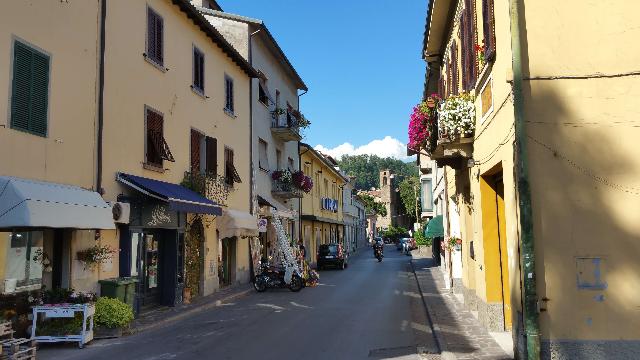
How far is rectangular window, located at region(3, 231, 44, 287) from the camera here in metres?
9.05

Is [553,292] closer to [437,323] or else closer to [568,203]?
[568,203]

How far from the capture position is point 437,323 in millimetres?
11477

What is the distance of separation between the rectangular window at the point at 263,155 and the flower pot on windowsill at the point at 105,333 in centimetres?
1414

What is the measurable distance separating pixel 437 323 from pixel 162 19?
1068 cm

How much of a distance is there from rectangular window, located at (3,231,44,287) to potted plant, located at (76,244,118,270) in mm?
846

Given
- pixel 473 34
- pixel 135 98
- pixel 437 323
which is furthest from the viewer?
pixel 135 98

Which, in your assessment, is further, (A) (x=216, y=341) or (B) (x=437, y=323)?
(B) (x=437, y=323)

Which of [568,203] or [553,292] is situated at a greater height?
[568,203]

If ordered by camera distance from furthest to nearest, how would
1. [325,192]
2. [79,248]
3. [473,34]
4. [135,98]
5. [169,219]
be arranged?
[325,192]
[169,219]
[135,98]
[79,248]
[473,34]

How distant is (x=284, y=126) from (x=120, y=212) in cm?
1506

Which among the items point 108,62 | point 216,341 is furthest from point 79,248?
point 108,62

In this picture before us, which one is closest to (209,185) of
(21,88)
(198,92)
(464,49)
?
(198,92)

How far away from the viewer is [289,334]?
34.9ft

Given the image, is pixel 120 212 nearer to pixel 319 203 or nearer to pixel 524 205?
pixel 524 205
